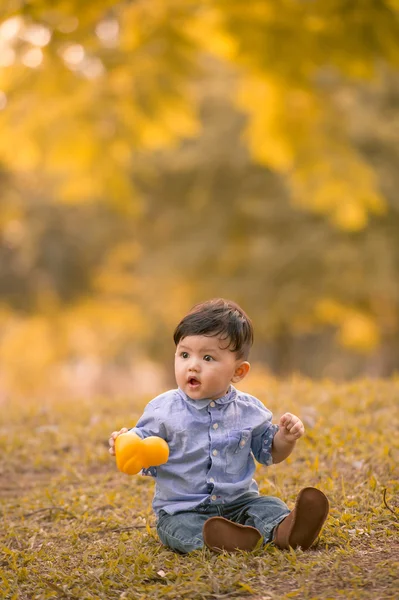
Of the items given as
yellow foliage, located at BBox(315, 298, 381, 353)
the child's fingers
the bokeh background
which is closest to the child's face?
the child's fingers

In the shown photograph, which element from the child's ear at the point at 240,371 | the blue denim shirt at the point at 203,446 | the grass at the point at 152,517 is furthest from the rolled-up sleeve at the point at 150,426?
the grass at the point at 152,517

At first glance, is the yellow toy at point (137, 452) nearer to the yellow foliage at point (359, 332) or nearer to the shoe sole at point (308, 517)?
the shoe sole at point (308, 517)

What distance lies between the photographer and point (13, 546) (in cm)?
332

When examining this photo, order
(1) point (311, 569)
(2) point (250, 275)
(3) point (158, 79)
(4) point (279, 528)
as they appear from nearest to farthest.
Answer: (1) point (311, 569), (4) point (279, 528), (3) point (158, 79), (2) point (250, 275)

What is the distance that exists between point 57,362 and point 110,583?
18749mm

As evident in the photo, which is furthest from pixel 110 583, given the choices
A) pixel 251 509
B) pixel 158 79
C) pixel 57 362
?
pixel 57 362

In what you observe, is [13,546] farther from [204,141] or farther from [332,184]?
[204,141]

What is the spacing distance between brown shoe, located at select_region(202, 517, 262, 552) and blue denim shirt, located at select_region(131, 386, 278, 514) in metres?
0.18

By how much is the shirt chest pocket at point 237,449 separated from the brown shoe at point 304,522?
298 millimetres

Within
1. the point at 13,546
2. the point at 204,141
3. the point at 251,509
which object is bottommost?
the point at 13,546

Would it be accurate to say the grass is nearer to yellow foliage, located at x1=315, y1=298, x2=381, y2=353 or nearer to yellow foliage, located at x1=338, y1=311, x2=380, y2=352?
yellow foliage, located at x1=315, y1=298, x2=381, y2=353

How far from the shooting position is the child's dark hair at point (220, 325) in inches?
117

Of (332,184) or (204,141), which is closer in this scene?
(332,184)

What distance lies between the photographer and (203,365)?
2.95 meters
